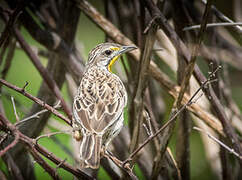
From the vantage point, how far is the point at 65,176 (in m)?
5.02

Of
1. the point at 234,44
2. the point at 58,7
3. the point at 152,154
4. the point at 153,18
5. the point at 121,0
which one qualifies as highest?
the point at 58,7

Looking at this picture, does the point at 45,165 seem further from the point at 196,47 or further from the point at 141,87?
the point at 196,47

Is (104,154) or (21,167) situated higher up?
(21,167)

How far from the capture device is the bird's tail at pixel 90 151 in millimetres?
3029

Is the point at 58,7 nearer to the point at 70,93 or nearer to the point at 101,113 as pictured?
the point at 70,93

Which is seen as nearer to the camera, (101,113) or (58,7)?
(101,113)

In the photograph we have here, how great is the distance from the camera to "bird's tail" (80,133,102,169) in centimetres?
303

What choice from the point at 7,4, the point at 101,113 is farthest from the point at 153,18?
the point at 7,4

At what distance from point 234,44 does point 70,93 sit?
6.86 feet

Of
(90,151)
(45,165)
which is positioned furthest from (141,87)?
(45,165)

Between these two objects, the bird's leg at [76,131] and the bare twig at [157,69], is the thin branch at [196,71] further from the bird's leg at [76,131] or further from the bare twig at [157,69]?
the bird's leg at [76,131]

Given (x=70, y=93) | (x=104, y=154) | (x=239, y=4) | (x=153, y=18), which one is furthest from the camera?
(x=239, y=4)

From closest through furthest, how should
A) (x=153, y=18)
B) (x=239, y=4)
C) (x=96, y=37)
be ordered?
(x=153, y=18) → (x=239, y=4) → (x=96, y=37)

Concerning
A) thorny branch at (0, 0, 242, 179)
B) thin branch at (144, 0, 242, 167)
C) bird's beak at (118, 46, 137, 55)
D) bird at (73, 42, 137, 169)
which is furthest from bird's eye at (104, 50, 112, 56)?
thin branch at (144, 0, 242, 167)
